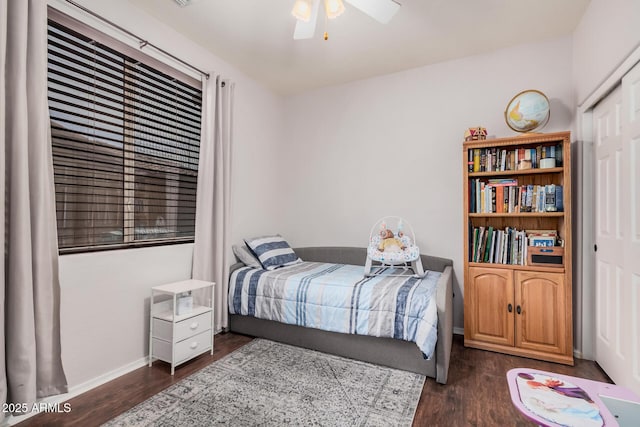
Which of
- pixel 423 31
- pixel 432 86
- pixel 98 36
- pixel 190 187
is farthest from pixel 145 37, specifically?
pixel 432 86

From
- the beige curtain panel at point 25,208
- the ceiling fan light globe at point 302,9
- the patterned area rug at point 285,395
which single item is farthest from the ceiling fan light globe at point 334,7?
the patterned area rug at point 285,395

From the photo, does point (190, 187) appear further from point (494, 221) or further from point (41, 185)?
point (494, 221)

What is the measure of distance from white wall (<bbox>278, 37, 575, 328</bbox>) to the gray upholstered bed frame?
623 mm

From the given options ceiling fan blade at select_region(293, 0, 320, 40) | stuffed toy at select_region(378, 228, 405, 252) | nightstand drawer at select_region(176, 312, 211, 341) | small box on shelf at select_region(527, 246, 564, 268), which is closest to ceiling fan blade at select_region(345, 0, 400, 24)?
ceiling fan blade at select_region(293, 0, 320, 40)

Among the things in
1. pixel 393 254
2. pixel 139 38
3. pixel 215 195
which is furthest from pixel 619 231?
pixel 139 38

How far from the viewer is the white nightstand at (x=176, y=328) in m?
2.21

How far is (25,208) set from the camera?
1.57 meters

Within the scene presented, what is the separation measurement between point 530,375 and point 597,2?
2.43 metres

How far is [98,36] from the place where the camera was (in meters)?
2.06

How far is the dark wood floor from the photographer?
5.58 feet

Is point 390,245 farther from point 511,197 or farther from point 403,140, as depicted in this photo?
point 403,140

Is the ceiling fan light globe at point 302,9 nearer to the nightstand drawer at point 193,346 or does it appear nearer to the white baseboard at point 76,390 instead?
the nightstand drawer at point 193,346

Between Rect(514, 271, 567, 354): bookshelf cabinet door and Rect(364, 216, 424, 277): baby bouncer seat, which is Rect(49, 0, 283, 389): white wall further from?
Rect(514, 271, 567, 354): bookshelf cabinet door

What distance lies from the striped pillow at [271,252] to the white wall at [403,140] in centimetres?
51
